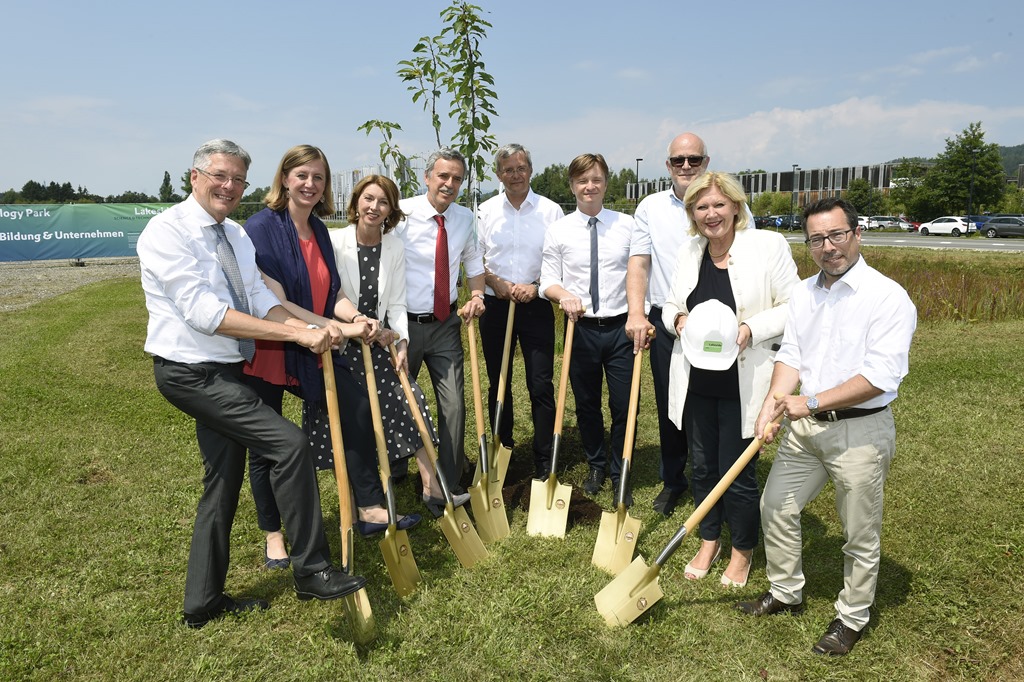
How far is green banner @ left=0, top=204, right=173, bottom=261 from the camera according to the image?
2158 centimetres

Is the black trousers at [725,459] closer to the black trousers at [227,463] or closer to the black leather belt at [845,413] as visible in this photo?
the black leather belt at [845,413]

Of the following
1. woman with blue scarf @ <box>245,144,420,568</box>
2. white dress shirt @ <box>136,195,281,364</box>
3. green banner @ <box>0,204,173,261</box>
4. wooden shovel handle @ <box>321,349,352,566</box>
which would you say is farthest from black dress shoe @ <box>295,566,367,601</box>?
green banner @ <box>0,204,173,261</box>

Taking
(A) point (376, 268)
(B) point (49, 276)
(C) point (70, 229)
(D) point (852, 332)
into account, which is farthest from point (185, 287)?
(C) point (70, 229)

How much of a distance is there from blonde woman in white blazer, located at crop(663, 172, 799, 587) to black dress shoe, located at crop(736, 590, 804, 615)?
22 centimetres

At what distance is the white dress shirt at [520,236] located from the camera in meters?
5.11

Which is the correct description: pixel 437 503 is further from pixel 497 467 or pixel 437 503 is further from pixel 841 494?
pixel 841 494

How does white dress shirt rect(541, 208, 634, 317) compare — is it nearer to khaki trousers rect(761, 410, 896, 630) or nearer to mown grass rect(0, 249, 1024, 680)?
mown grass rect(0, 249, 1024, 680)

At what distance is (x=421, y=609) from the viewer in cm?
348

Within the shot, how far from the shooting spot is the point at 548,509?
4367 mm

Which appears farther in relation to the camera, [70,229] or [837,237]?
[70,229]

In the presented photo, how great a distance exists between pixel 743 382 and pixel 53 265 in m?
24.6

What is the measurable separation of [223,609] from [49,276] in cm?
1977

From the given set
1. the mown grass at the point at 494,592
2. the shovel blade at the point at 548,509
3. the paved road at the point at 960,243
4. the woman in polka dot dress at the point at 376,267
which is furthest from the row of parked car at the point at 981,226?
the woman in polka dot dress at the point at 376,267

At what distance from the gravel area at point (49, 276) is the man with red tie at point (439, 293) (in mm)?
12814
